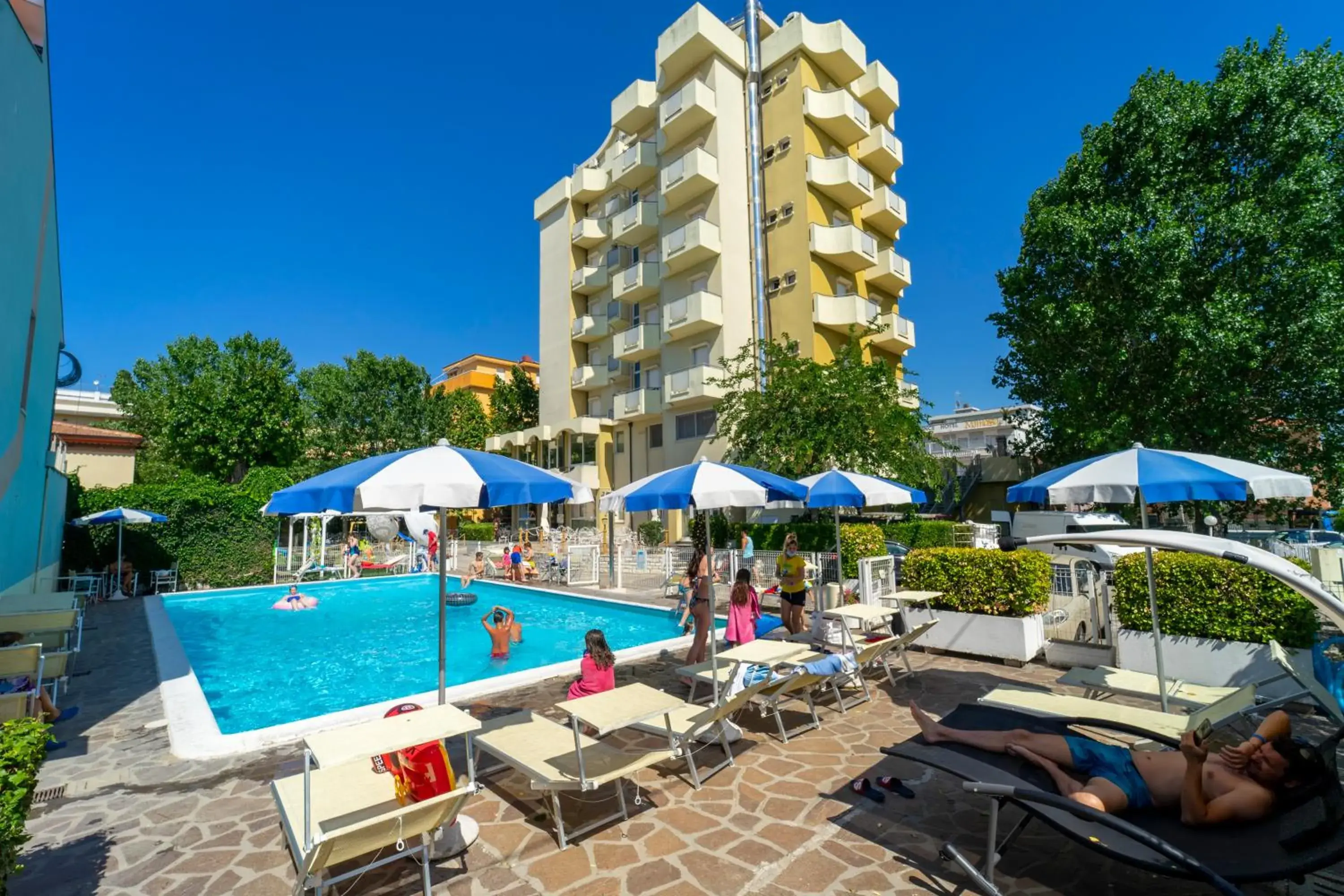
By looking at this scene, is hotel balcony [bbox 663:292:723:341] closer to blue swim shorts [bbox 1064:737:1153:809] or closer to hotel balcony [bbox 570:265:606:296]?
hotel balcony [bbox 570:265:606:296]

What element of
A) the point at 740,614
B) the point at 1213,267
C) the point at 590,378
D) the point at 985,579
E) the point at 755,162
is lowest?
the point at 740,614

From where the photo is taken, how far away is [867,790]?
4641mm

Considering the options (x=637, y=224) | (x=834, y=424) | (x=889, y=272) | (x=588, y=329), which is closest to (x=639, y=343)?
(x=588, y=329)

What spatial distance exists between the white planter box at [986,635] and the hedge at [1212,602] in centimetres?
112

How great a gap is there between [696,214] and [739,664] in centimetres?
2828

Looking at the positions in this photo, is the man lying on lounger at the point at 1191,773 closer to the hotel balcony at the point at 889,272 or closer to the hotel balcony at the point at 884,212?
the hotel balcony at the point at 889,272

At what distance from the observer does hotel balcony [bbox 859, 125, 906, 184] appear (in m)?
31.6

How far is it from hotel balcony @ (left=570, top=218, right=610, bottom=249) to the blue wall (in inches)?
1046

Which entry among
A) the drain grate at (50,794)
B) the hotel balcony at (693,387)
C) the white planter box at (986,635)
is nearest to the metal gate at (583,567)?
the hotel balcony at (693,387)

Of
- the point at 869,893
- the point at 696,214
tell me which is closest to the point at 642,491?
the point at 869,893

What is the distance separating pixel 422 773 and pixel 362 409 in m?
39.0

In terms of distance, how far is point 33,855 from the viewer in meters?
4.04

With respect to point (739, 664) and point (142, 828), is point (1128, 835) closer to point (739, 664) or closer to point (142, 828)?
point (739, 664)

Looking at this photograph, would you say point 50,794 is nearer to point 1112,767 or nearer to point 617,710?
point 617,710
